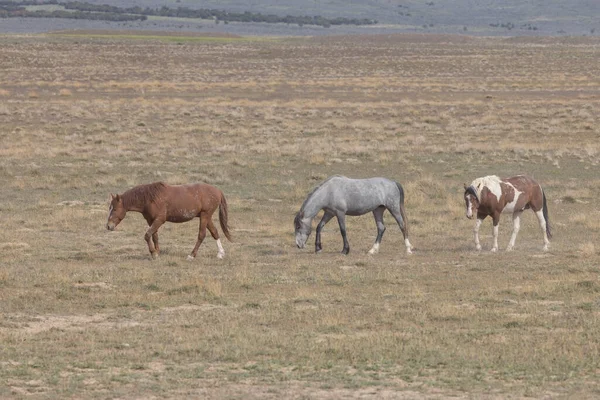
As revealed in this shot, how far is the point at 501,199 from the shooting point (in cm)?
1947

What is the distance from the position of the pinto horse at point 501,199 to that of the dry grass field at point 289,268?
0.54 metres

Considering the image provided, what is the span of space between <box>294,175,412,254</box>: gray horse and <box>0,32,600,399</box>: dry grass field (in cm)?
39

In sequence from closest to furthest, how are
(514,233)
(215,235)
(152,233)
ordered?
(152,233) → (215,235) → (514,233)

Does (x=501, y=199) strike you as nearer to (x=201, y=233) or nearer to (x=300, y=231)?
(x=300, y=231)

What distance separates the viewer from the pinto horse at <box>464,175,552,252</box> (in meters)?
19.4

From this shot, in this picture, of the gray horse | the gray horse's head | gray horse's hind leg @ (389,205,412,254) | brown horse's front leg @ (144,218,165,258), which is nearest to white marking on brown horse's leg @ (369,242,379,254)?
the gray horse

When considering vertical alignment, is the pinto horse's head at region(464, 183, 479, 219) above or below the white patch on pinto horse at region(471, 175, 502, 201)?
below

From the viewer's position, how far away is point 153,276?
16766 millimetres

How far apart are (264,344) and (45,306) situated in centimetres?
364

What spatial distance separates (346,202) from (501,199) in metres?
2.61

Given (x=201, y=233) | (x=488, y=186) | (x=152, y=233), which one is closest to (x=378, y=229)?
(x=488, y=186)

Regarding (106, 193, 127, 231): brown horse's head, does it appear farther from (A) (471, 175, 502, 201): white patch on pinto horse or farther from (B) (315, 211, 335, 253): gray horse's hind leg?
(A) (471, 175, 502, 201): white patch on pinto horse

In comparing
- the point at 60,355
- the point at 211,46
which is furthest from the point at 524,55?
the point at 60,355

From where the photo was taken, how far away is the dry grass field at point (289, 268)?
11500 mm
